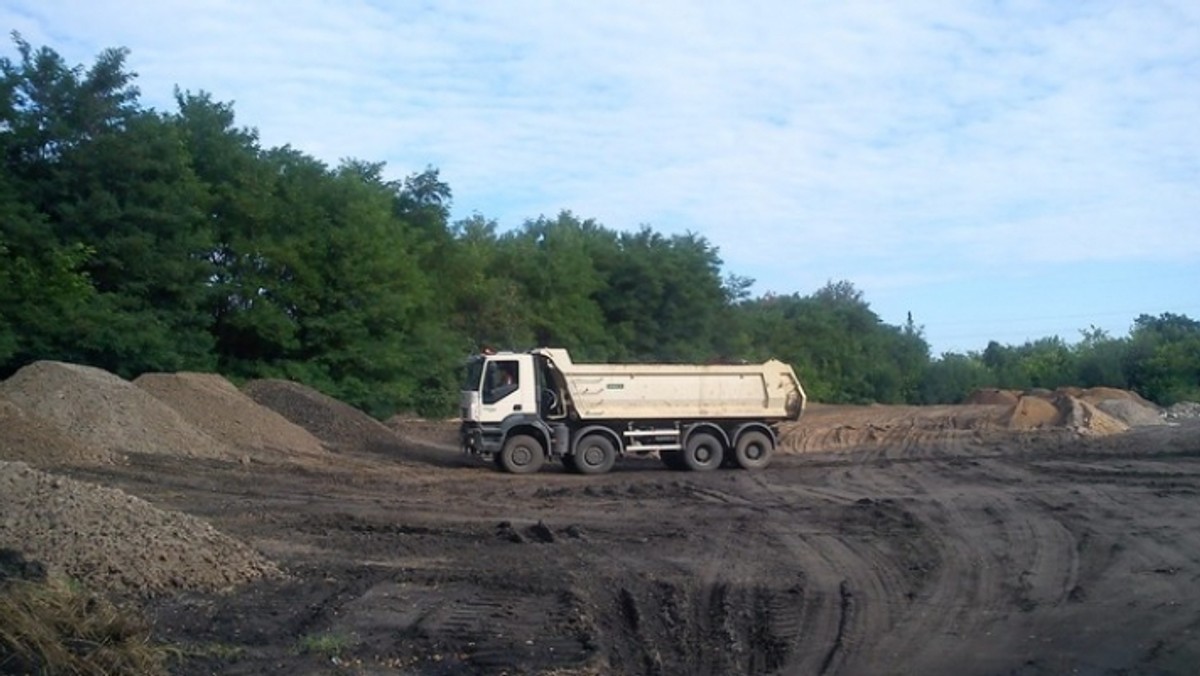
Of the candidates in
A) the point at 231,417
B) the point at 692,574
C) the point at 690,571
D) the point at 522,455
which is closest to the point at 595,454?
the point at 522,455

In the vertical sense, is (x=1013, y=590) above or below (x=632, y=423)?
below

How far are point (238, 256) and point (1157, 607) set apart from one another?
1432 inches

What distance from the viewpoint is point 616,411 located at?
100 feet

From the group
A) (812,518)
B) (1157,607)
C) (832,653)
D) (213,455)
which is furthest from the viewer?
(213,455)

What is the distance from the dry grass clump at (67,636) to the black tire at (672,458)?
74.1 ft

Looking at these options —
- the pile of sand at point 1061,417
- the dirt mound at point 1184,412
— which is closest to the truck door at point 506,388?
the pile of sand at point 1061,417

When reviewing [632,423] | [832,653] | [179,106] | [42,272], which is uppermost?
[179,106]

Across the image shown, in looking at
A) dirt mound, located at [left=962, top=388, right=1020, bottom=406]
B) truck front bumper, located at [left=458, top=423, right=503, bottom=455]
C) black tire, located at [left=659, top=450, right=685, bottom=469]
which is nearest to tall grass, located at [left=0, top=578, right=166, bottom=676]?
truck front bumper, located at [left=458, top=423, right=503, bottom=455]

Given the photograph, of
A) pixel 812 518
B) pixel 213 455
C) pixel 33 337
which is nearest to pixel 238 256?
pixel 33 337

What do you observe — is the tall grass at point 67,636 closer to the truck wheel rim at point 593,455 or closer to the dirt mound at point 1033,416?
the truck wheel rim at point 593,455

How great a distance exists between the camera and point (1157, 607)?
13.1 m

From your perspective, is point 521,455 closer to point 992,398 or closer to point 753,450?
point 753,450

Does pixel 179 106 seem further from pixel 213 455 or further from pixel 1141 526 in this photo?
pixel 1141 526

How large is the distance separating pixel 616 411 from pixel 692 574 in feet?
50.6
